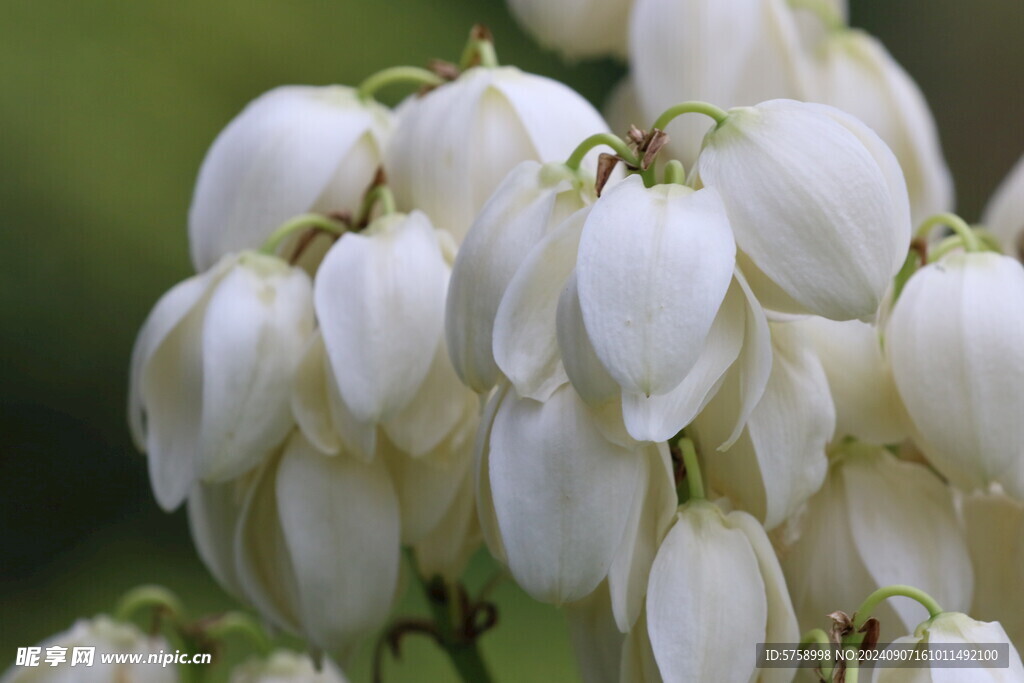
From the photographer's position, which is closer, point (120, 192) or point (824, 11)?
point (824, 11)

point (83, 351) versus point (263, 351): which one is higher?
point (263, 351)

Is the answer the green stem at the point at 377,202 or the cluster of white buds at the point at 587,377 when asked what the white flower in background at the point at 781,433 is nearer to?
the cluster of white buds at the point at 587,377

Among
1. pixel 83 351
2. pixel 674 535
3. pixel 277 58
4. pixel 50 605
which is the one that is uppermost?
pixel 674 535

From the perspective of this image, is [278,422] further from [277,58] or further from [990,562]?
[277,58]

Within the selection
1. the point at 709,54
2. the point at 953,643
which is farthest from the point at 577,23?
the point at 953,643

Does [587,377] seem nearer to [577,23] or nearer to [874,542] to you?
[874,542]

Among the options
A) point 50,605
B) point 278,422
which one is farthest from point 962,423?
point 50,605
